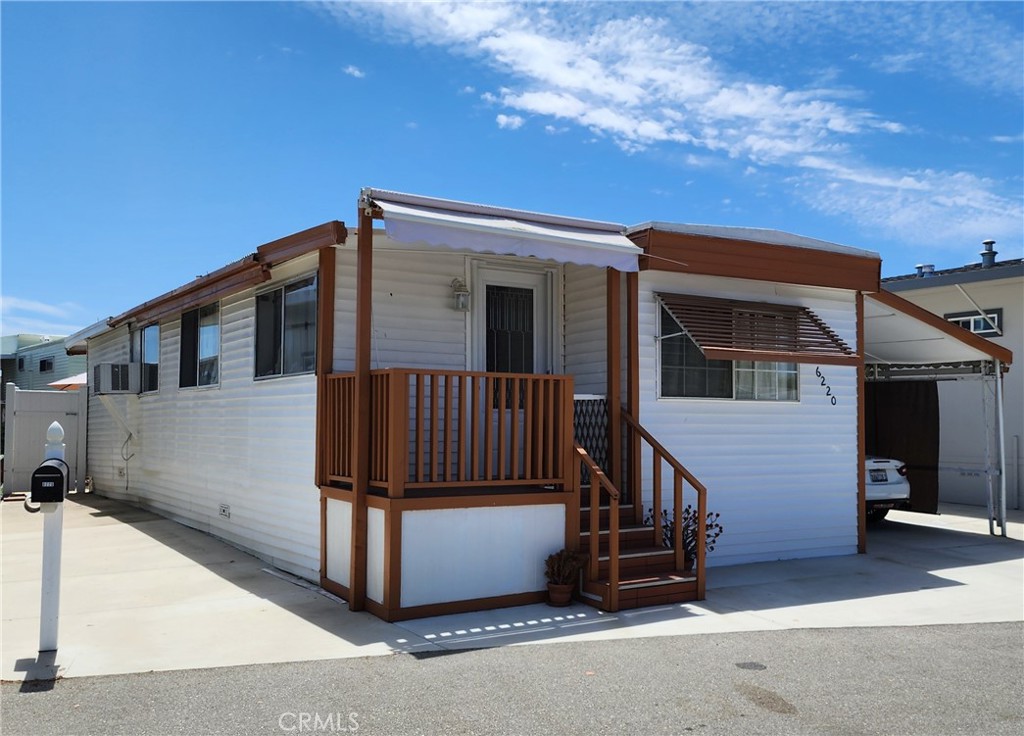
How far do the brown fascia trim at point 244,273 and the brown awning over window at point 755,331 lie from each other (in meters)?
3.42

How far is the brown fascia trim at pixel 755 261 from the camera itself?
841 cm

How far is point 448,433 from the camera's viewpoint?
6805 mm

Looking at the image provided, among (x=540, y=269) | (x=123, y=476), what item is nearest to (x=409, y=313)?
(x=540, y=269)

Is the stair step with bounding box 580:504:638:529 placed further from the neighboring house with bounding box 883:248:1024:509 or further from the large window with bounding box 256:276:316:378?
the neighboring house with bounding box 883:248:1024:509

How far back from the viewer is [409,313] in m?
8.40

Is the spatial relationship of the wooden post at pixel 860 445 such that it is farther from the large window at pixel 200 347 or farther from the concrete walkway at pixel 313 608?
the large window at pixel 200 347

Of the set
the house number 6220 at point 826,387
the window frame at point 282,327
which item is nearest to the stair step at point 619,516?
the window frame at point 282,327

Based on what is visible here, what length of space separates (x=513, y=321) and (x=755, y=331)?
2.55m

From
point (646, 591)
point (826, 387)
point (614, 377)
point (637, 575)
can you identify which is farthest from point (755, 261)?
point (646, 591)

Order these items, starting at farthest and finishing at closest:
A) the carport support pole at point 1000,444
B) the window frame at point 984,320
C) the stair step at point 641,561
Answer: the window frame at point 984,320 → the carport support pole at point 1000,444 → the stair step at point 641,561

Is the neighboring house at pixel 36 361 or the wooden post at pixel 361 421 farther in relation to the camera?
the neighboring house at pixel 36 361

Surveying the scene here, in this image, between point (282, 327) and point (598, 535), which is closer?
point (598, 535)

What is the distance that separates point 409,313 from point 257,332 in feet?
6.30

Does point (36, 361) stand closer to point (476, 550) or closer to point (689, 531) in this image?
point (476, 550)
